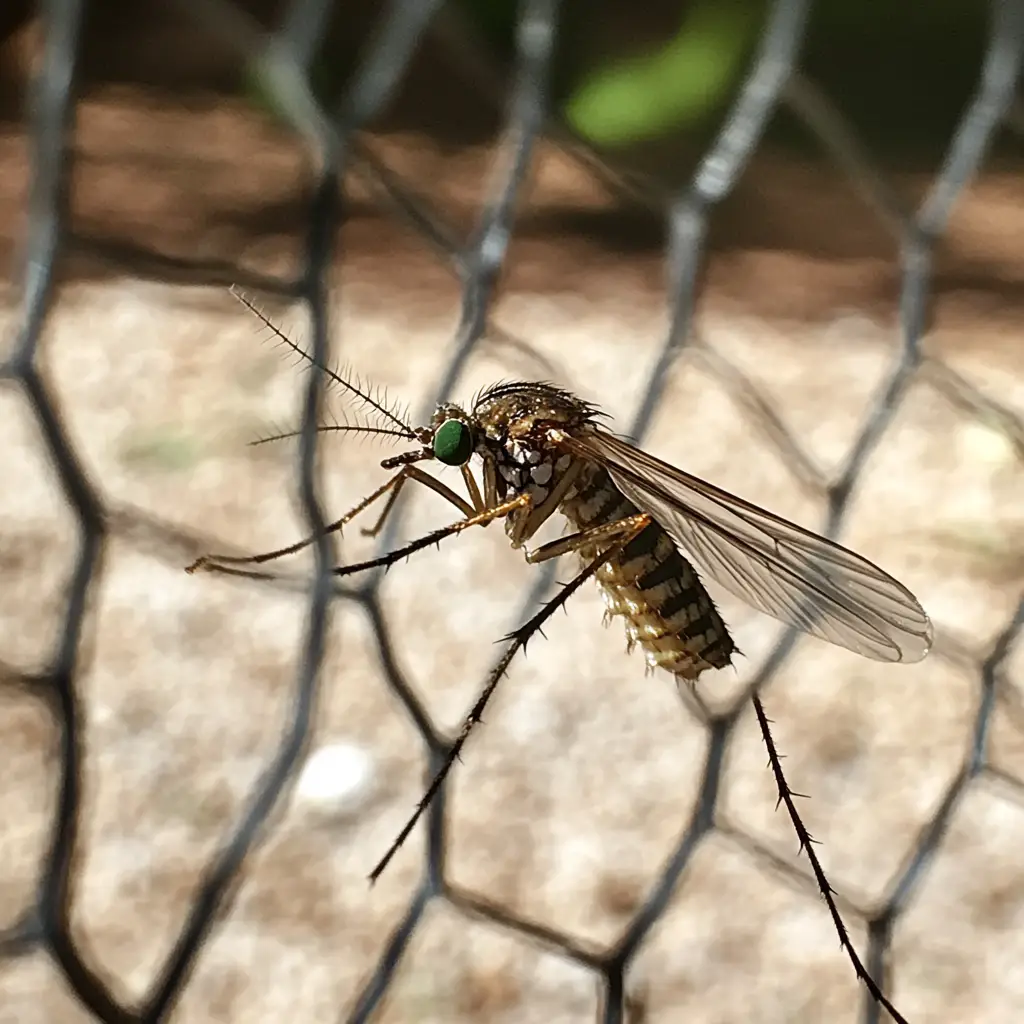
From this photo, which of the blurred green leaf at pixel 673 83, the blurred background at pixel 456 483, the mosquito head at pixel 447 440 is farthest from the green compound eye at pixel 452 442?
the blurred green leaf at pixel 673 83

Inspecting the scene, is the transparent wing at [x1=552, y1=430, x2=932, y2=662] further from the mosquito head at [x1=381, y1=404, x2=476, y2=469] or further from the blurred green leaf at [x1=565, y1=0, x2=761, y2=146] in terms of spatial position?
the blurred green leaf at [x1=565, y1=0, x2=761, y2=146]

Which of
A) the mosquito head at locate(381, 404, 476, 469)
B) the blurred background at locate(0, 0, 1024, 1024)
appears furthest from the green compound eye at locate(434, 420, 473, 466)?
the blurred background at locate(0, 0, 1024, 1024)

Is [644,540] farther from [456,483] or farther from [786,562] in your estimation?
[456,483]

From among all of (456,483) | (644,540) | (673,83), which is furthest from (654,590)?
(673,83)

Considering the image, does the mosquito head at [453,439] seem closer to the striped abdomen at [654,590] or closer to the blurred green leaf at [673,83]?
the striped abdomen at [654,590]

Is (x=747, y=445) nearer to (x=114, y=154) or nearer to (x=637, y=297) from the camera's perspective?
(x=637, y=297)

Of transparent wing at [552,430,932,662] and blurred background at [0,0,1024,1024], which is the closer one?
transparent wing at [552,430,932,662]

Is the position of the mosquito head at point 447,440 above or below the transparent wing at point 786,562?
above
